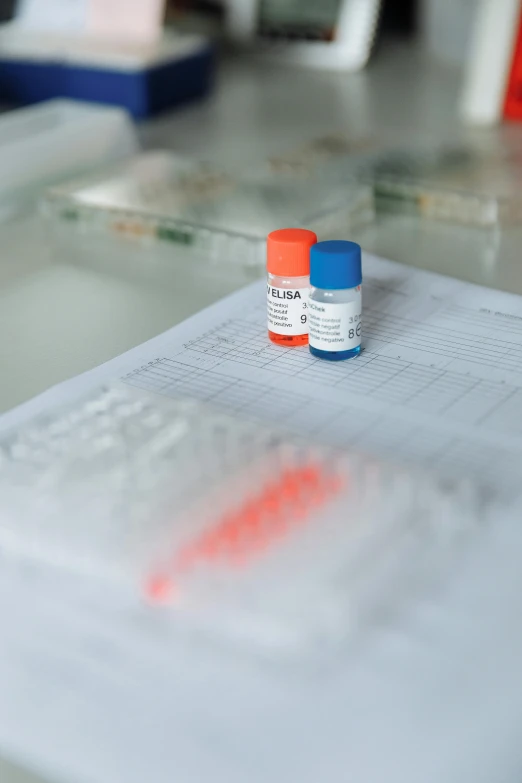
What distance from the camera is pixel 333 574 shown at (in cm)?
50

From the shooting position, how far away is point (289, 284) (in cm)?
77

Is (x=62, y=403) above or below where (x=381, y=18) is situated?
below

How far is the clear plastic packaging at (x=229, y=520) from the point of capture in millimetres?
490

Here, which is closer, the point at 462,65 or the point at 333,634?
the point at 333,634

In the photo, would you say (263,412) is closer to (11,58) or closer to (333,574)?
(333,574)

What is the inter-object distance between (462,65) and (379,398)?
3.68ft

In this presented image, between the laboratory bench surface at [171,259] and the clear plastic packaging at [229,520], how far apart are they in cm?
11

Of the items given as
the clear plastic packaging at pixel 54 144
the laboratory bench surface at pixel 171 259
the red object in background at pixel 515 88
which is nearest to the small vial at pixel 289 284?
the laboratory bench surface at pixel 171 259

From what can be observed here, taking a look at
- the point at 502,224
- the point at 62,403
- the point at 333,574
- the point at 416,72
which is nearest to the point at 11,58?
the point at 416,72

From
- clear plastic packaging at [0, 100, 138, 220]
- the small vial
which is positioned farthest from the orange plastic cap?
clear plastic packaging at [0, 100, 138, 220]

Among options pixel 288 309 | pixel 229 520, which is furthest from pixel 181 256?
pixel 229 520

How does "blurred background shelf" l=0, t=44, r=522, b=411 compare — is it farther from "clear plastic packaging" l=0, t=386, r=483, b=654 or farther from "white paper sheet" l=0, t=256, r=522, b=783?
"white paper sheet" l=0, t=256, r=522, b=783

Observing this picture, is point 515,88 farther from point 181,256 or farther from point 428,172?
point 181,256

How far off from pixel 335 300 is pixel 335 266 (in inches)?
1.1
